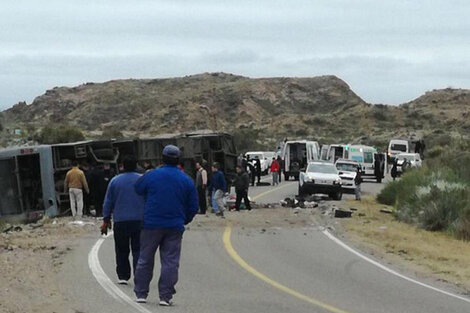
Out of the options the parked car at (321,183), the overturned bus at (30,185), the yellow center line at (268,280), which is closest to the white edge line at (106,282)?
the yellow center line at (268,280)

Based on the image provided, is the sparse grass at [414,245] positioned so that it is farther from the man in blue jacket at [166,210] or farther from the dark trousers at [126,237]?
the man in blue jacket at [166,210]

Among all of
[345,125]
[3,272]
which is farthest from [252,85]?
[3,272]

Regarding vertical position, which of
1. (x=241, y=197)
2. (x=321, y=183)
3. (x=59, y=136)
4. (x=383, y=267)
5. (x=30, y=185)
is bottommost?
(x=321, y=183)

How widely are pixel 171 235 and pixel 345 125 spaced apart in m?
107

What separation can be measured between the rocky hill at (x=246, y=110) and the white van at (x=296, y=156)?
122 ft

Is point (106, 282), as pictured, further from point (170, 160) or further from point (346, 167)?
point (346, 167)

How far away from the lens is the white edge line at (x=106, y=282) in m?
10.5

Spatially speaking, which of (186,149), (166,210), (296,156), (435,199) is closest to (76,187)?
(186,149)

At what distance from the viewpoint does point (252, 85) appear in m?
136

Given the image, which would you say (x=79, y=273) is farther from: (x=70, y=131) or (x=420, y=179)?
(x=70, y=131)

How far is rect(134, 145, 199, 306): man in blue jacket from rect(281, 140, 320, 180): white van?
40.5m

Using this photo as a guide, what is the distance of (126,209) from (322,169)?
2536 centimetres

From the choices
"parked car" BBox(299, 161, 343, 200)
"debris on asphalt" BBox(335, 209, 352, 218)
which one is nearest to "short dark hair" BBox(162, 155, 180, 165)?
"debris on asphalt" BBox(335, 209, 352, 218)

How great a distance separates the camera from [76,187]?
23.8 meters
